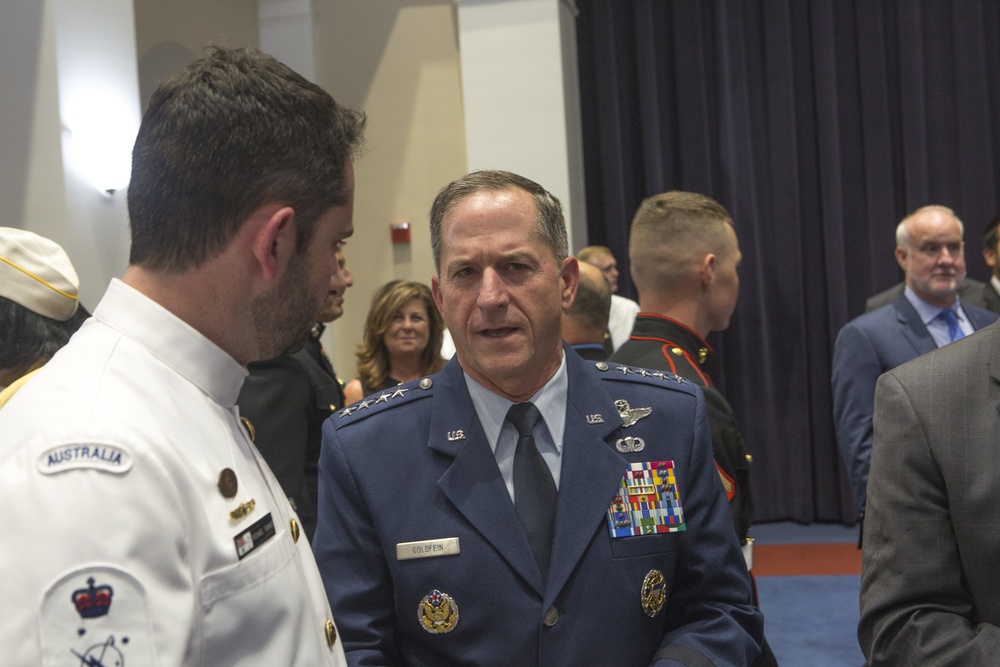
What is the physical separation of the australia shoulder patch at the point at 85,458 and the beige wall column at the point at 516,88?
536cm

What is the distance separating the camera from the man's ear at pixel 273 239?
3.53 feet

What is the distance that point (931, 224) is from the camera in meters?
4.43

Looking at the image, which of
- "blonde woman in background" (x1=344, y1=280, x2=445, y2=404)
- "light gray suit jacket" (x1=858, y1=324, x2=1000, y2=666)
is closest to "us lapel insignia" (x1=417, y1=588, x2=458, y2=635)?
"light gray suit jacket" (x1=858, y1=324, x2=1000, y2=666)

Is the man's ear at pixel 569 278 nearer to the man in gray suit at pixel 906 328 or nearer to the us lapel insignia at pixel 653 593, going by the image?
the us lapel insignia at pixel 653 593

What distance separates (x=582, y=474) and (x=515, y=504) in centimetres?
12

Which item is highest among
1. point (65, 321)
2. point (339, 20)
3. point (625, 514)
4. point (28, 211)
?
point (339, 20)

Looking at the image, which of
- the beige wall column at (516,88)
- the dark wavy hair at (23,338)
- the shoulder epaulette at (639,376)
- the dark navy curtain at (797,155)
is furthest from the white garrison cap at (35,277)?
the dark navy curtain at (797,155)

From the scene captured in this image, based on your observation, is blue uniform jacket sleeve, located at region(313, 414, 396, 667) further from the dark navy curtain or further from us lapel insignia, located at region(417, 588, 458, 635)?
the dark navy curtain

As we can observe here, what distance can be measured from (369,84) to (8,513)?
6.33m

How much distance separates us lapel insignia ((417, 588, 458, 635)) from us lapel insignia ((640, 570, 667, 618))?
0.31 metres

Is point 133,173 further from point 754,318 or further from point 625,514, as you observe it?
point 754,318

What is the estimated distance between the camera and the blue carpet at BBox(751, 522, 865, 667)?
432cm

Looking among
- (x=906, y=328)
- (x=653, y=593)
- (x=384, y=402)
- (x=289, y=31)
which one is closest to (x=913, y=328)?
(x=906, y=328)

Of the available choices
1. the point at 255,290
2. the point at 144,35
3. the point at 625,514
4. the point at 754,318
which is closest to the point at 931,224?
the point at 754,318
